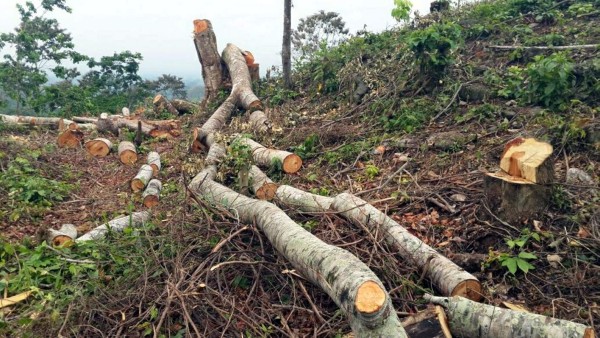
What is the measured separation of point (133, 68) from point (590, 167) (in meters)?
19.7

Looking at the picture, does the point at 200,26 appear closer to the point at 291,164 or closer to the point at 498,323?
the point at 291,164

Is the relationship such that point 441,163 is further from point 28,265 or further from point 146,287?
point 28,265

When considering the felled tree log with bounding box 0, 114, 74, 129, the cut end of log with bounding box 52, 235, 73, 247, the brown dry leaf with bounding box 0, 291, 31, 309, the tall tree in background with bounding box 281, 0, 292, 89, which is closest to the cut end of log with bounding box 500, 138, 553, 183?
the brown dry leaf with bounding box 0, 291, 31, 309

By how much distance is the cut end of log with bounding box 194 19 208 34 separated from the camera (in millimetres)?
11258

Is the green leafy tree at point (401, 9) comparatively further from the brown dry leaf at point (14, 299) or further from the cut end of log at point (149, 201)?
the brown dry leaf at point (14, 299)

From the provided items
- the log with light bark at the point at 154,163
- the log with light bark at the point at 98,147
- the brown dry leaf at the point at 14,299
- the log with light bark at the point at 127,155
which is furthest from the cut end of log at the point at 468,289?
the log with light bark at the point at 98,147

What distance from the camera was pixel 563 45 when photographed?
731cm

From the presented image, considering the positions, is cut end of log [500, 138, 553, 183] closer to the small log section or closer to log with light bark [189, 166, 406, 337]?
the small log section

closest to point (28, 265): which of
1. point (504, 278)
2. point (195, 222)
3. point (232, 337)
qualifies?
point (195, 222)

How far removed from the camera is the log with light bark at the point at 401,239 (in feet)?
10.5

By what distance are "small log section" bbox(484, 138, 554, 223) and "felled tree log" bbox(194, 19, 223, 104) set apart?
8621 millimetres

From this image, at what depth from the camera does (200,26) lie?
444 inches

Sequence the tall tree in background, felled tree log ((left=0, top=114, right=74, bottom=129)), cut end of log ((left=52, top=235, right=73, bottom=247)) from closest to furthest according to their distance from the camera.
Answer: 1. cut end of log ((left=52, top=235, right=73, bottom=247))
2. the tall tree in background
3. felled tree log ((left=0, top=114, right=74, bottom=129))

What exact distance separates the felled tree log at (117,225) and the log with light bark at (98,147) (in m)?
3.83
